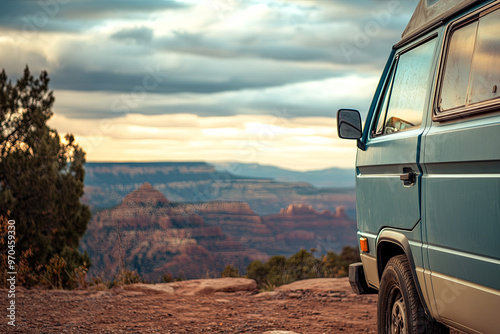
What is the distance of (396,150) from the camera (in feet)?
13.0

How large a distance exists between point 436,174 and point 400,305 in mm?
1108

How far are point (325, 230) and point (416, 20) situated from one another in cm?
6655

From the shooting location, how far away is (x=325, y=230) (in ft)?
228

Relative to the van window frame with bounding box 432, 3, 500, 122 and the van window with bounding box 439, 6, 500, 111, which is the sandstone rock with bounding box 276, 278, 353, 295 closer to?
the van window frame with bounding box 432, 3, 500, 122

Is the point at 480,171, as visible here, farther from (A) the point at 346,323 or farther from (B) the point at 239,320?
(B) the point at 239,320

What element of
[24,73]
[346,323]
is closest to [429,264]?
[346,323]

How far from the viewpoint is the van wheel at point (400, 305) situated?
362 centimetres

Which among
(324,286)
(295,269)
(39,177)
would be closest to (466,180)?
(324,286)

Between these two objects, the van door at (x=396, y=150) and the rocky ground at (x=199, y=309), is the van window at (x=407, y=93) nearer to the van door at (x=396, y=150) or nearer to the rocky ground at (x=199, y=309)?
the van door at (x=396, y=150)

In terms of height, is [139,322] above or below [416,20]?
below

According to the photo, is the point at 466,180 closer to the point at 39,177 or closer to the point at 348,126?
the point at 348,126

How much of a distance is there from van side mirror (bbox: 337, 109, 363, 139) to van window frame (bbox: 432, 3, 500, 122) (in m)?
1.25

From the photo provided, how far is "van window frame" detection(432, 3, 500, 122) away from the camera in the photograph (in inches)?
113

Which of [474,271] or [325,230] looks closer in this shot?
[474,271]
